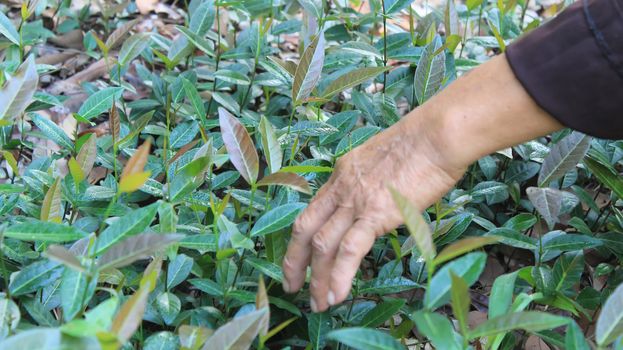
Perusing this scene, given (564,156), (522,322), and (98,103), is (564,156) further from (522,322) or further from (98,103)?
(98,103)

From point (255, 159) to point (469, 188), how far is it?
0.73 metres

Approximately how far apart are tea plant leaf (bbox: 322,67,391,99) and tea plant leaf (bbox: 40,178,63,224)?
0.64 metres

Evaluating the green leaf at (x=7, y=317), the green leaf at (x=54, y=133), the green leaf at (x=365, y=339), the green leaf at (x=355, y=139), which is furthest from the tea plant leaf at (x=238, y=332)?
the green leaf at (x=54, y=133)

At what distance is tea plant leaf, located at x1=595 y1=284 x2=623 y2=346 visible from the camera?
47.0 inches

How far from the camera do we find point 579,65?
1.32 metres

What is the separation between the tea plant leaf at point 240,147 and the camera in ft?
4.87

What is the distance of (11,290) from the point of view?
1.40 meters

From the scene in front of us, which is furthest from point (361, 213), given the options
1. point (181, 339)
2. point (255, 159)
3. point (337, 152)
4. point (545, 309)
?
point (545, 309)

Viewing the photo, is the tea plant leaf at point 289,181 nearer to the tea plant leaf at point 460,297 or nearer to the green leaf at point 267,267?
the green leaf at point 267,267

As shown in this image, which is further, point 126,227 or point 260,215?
point 260,215

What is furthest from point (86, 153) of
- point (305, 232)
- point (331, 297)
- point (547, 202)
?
point (547, 202)

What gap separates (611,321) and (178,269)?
0.81 metres

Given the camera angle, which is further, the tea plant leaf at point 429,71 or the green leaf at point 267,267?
the tea plant leaf at point 429,71

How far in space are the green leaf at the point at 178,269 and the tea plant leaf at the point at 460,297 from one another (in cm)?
59
